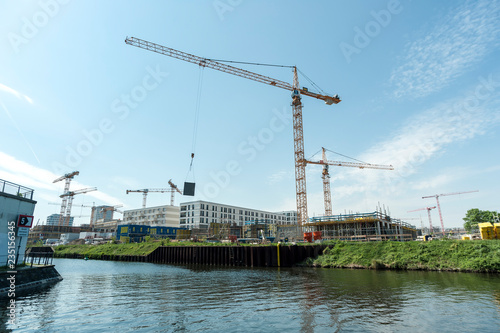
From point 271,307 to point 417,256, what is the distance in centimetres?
2653

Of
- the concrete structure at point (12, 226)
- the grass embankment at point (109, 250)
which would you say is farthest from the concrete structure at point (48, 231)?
the concrete structure at point (12, 226)

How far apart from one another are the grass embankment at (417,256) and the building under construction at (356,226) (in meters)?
9.09

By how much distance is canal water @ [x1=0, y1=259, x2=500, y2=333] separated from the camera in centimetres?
1310

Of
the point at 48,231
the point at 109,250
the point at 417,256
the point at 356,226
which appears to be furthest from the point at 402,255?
the point at 48,231

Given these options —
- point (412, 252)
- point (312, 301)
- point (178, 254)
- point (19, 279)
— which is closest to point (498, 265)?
point (412, 252)

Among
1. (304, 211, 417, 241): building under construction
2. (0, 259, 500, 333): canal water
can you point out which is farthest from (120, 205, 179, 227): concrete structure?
(0, 259, 500, 333): canal water

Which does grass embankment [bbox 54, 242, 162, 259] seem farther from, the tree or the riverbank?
the tree

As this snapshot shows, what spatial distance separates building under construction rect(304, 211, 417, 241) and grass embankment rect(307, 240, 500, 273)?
9.09 meters

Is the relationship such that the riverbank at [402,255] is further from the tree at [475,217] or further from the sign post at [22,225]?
the tree at [475,217]

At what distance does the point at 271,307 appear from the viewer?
54.4ft

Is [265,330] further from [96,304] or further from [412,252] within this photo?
[412,252]

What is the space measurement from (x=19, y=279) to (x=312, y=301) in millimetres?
23647

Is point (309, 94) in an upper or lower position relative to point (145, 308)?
upper

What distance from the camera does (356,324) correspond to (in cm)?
1310
